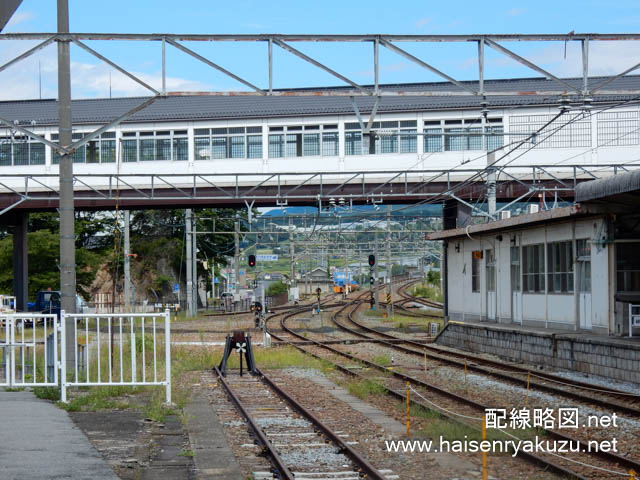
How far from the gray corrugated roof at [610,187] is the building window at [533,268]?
13.9 feet

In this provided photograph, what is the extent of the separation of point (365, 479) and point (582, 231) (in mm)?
12962

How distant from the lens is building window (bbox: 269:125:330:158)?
3412 cm

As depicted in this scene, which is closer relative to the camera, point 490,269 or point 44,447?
point 44,447

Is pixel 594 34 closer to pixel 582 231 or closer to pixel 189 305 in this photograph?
pixel 582 231

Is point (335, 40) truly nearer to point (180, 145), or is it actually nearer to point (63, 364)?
point (63, 364)

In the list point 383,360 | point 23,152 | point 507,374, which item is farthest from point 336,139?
point 507,374

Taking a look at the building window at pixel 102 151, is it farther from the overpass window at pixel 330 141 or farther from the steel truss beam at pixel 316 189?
the overpass window at pixel 330 141

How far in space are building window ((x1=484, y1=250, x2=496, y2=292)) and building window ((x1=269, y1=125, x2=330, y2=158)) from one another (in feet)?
31.2

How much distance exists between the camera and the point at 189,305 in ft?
157

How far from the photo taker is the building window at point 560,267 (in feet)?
68.3

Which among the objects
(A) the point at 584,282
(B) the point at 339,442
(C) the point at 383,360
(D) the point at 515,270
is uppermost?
(D) the point at 515,270

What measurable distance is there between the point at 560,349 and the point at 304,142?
17.4 meters

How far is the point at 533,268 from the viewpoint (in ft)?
75.5

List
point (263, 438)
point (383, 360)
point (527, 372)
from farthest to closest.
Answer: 1. point (383, 360)
2. point (527, 372)
3. point (263, 438)
